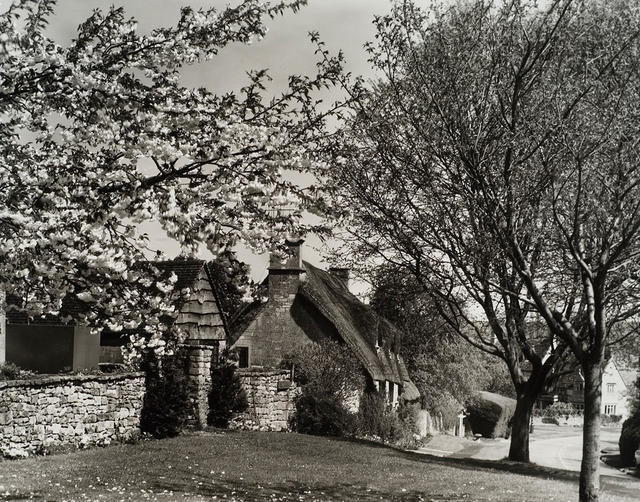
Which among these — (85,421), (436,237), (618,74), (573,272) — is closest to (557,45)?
(618,74)

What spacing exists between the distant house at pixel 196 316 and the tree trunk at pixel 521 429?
10250 millimetres

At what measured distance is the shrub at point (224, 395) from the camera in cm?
2483

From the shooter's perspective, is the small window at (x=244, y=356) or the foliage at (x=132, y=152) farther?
the small window at (x=244, y=356)

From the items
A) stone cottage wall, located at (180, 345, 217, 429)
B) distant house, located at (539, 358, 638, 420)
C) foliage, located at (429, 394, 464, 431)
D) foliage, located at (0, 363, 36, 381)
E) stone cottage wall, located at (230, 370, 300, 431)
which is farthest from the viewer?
distant house, located at (539, 358, 638, 420)

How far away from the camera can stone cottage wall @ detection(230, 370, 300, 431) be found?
83.5ft

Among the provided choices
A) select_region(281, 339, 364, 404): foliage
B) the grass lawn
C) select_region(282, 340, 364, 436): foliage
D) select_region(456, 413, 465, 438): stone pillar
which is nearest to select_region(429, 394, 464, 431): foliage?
select_region(456, 413, 465, 438): stone pillar

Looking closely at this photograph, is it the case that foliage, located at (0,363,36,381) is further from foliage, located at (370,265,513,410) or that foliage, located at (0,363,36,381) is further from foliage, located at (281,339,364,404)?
foliage, located at (370,265,513,410)

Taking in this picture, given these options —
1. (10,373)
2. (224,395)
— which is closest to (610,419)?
(224,395)

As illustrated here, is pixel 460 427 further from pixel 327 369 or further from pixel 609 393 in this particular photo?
pixel 609 393

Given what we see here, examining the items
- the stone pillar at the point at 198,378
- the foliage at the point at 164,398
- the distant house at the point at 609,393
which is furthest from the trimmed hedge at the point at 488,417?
the distant house at the point at 609,393

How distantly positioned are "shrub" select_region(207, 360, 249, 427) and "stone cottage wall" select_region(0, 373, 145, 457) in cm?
486

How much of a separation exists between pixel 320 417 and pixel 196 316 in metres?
5.82

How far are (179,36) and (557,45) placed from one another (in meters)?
7.96

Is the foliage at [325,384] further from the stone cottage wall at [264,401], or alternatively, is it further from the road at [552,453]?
the road at [552,453]
